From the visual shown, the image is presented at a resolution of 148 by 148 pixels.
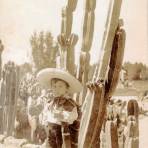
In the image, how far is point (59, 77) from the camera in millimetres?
1126

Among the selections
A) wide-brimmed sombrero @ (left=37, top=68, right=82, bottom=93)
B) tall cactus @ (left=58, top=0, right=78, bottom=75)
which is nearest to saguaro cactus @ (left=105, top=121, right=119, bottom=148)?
wide-brimmed sombrero @ (left=37, top=68, right=82, bottom=93)

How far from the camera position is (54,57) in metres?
1.58

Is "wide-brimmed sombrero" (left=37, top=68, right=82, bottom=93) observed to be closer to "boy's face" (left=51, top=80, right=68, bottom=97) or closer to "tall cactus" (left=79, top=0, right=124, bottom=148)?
"boy's face" (left=51, top=80, right=68, bottom=97)

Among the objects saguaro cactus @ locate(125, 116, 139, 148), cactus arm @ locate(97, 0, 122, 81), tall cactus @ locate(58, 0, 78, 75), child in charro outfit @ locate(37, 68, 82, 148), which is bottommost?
saguaro cactus @ locate(125, 116, 139, 148)

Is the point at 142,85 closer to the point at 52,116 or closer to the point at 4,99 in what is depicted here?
the point at 52,116

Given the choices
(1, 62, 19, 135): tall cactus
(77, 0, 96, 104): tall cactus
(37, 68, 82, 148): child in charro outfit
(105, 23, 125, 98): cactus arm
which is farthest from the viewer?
(1, 62, 19, 135): tall cactus

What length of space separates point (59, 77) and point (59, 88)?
0.10 feet

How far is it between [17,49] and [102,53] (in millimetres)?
959

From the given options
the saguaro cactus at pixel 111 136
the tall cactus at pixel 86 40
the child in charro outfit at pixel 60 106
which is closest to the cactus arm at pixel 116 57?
the saguaro cactus at pixel 111 136

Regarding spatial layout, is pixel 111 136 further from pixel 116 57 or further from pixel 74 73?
pixel 74 73

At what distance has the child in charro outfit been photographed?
43.6 inches

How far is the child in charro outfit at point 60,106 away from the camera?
1107 mm

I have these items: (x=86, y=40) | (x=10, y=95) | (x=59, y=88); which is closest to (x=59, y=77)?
(x=59, y=88)

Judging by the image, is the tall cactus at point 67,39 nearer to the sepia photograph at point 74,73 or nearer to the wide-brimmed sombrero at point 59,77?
the sepia photograph at point 74,73
